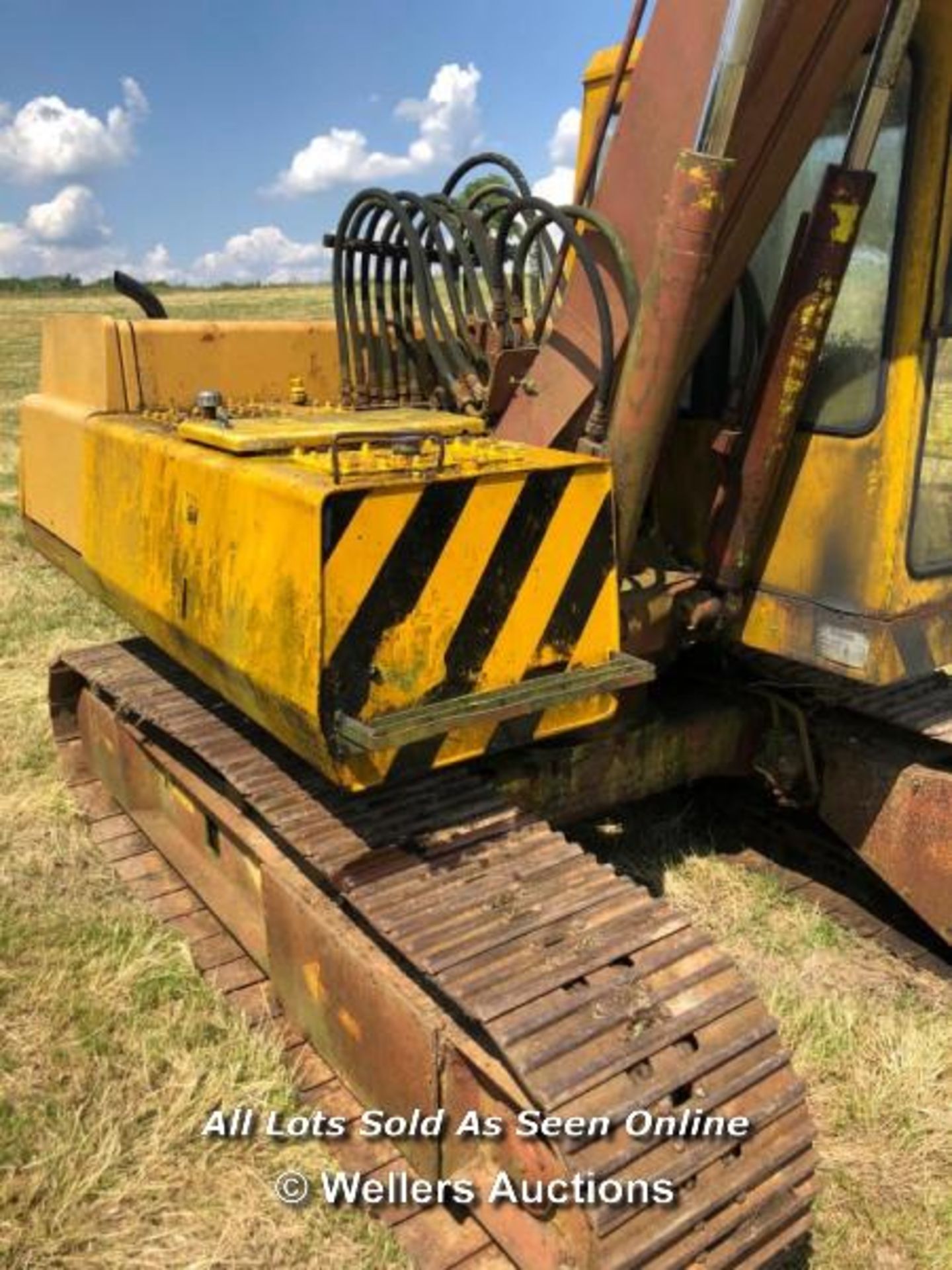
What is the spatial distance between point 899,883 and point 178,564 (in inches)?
85.9

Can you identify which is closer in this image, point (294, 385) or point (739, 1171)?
point (739, 1171)

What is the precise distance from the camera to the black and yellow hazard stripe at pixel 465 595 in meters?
2.34

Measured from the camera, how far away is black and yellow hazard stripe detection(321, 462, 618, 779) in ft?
7.67

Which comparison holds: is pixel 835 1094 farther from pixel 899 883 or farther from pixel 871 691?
pixel 871 691

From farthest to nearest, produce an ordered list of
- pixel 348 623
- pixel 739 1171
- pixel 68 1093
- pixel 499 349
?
pixel 499 349, pixel 68 1093, pixel 348 623, pixel 739 1171

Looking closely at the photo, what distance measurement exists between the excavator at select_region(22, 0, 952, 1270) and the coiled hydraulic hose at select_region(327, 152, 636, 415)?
0.02 m

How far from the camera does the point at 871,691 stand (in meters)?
3.54

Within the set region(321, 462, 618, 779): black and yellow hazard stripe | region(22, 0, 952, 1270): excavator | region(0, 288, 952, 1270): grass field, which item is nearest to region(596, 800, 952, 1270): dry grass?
region(0, 288, 952, 1270): grass field

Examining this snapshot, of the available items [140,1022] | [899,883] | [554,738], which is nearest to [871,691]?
Answer: [899,883]

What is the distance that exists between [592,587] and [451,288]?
1.20 m

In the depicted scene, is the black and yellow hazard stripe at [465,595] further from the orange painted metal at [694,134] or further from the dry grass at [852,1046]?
the dry grass at [852,1046]

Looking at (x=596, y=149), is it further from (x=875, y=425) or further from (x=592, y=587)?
(x=592, y=587)

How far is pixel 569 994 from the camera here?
2.29m

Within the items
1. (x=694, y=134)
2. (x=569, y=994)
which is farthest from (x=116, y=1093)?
(x=694, y=134)
